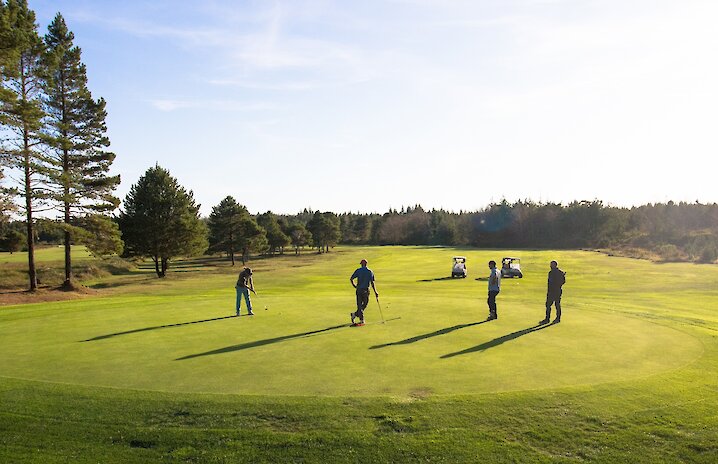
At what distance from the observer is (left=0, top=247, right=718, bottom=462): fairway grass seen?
24.8ft

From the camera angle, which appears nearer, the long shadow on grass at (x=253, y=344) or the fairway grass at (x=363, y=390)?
the fairway grass at (x=363, y=390)

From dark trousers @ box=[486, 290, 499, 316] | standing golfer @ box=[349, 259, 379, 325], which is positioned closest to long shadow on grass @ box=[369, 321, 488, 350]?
dark trousers @ box=[486, 290, 499, 316]

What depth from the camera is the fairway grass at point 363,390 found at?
756cm

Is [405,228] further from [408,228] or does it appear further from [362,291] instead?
[362,291]

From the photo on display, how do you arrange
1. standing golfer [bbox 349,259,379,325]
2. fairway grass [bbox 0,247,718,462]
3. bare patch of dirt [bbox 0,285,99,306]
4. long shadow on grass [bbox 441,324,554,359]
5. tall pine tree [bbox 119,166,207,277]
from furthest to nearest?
tall pine tree [bbox 119,166,207,277], bare patch of dirt [bbox 0,285,99,306], standing golfer [bbox 349,259,379,325], long shadow on grass [bbox 441,324,554,359], fairway grass [bbox 0,247,718,462]

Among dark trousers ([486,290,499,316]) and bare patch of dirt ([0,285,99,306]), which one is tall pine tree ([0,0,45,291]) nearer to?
bare patch of dirt ([0,285,99,306])

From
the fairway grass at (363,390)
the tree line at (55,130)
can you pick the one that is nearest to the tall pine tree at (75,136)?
the tree line at (55,130)

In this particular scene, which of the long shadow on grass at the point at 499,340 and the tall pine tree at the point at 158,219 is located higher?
the tall pine tree at the point at 158,219

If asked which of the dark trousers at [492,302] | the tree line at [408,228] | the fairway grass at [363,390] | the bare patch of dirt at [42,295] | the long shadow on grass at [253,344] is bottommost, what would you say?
the bare patch of dirt at [42,295]

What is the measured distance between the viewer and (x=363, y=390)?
9375mm

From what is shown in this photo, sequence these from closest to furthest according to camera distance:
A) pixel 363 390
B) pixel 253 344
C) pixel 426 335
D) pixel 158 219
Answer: pixel 363 390
pixel 253 344
pixel 426 335
pixel 158 219

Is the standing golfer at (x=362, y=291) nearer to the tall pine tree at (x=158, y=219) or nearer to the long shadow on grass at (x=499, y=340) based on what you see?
the long shadow on grass at (x=499, y=340)

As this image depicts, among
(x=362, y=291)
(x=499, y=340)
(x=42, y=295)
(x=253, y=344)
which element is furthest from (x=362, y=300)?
(x=42, y=295)

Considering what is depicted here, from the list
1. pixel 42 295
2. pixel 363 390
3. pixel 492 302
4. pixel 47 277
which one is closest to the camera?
pixel 363 390
